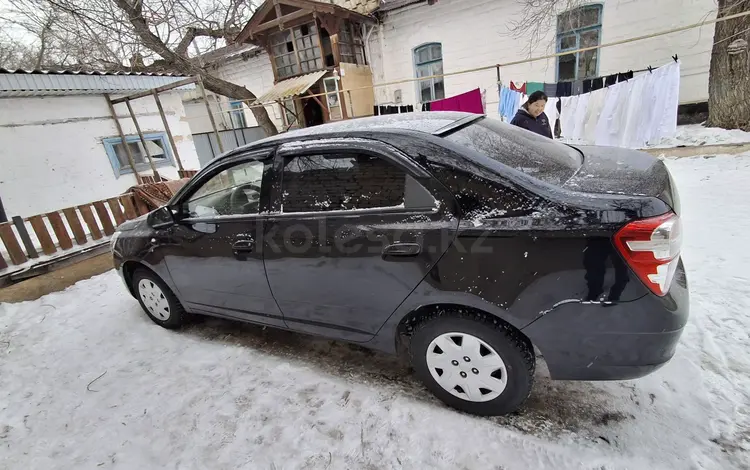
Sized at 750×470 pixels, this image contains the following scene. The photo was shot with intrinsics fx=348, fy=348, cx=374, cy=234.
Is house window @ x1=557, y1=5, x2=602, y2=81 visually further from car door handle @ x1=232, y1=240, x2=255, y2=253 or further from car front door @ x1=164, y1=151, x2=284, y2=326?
car door handle @ x1=232, y1=240, x2=255, y2=253

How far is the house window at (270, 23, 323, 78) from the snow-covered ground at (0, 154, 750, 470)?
40.3 ft

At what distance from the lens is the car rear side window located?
188 centimetres

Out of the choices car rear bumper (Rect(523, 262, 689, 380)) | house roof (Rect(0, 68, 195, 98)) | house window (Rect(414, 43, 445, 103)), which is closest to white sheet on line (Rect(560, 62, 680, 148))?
house window (Rect(414, 43, 445, 103))

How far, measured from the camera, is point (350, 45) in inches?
503

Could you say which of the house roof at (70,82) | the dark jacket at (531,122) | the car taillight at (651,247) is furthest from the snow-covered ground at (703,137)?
the house roof at (70,82)

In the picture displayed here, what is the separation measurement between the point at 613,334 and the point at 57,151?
8.80 m

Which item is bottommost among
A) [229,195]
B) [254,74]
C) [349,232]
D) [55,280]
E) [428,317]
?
[55,280]

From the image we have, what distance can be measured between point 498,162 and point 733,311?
2.18m

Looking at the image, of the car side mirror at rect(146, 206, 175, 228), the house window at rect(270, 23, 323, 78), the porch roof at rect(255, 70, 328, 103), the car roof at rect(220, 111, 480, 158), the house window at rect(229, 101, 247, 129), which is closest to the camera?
the car roof at rect(220, 111, 480, 158)

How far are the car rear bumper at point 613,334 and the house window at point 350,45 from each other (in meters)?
12.7

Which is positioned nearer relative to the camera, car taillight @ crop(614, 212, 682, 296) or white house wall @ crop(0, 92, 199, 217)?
car taillight @ crop(614, 212, 682, 296)

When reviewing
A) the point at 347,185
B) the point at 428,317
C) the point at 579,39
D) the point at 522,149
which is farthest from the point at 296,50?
the point at 428,317

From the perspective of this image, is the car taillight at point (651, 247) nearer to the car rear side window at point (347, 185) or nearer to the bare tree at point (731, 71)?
the car rear side window at point (347, 185)

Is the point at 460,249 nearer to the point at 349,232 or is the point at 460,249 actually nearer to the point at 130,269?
the point at 349,232
